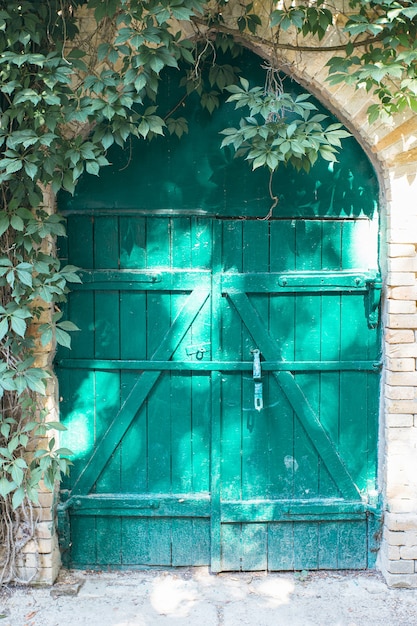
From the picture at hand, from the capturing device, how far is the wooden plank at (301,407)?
377cm

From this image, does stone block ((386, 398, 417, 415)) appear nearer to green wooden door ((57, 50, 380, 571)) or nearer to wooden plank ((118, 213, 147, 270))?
green wooden door ((57, 50, 380, 571))

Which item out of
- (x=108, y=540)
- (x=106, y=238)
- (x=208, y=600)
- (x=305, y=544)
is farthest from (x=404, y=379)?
(x=108, y=540)

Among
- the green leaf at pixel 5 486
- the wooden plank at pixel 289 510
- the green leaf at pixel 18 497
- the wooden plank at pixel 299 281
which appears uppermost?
the wooden plank at pixel 299 281

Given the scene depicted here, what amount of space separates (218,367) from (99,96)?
5.32 feet

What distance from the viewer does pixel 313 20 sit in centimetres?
332

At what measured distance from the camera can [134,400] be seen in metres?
3.81

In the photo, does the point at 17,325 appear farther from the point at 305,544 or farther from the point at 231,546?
the point at 305,544

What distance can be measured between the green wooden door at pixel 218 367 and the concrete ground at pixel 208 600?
0.10 m

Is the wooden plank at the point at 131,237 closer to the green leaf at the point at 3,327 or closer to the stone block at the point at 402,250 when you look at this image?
the green leaf at the point at 3,327

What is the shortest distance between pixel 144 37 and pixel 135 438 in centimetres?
220

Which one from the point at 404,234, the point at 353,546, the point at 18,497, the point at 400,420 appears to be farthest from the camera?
the point at 353,546

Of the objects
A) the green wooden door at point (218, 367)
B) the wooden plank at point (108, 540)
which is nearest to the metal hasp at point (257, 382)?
the green wooden door at point (218, 367)

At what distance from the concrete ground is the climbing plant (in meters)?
0.49

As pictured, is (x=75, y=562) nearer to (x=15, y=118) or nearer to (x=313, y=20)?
(x=15, y=118)
